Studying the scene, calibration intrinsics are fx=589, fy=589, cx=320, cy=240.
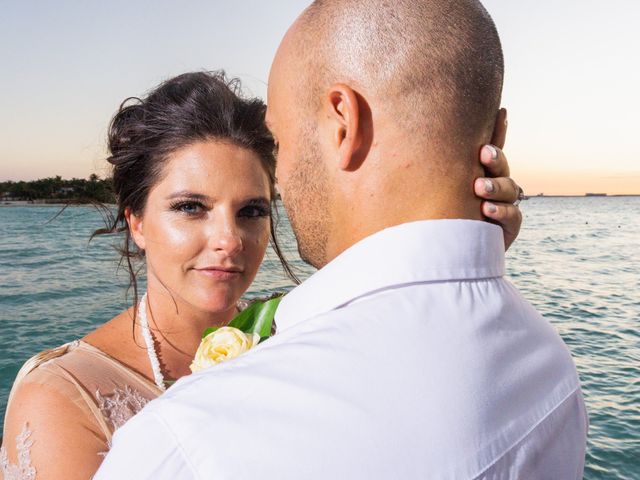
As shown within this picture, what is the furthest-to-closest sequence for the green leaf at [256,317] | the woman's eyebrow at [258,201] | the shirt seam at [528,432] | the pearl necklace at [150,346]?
1. the woman's eyebrow at [258,201]
2. the pearl necklace at [150,346]
3. the green leaf at [256,317]
4. the shirt seam at [528,432]

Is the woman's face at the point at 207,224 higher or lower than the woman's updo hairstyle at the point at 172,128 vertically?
lower

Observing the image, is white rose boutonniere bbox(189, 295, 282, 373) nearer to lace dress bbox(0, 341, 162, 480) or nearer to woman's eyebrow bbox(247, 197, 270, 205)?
lace dress bbox(0, 341, 162, 480)

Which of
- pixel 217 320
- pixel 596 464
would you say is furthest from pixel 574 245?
pixel 217 320

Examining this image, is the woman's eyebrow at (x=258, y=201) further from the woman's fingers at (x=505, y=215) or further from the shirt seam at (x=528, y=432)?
the shirt seam at (x=528, y=432)

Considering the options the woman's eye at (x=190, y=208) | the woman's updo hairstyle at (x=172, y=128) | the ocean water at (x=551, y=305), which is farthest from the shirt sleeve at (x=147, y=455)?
the ocean water at (x=551, y=305)

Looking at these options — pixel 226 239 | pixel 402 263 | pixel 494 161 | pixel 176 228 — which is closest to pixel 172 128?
pixel 176 228

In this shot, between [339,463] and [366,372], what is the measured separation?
0.13 meters

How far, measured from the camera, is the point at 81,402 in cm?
209

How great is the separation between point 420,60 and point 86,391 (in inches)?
66.4

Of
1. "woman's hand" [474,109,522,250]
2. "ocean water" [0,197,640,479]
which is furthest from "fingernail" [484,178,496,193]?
"ocean water" [0,197,640,479]

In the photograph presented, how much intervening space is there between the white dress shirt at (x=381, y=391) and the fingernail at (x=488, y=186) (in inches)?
7.6

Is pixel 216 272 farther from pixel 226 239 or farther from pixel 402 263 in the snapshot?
pixel 402 263

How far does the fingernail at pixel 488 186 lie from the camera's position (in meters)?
1.23

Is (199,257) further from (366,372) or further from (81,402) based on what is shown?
(366,372)
